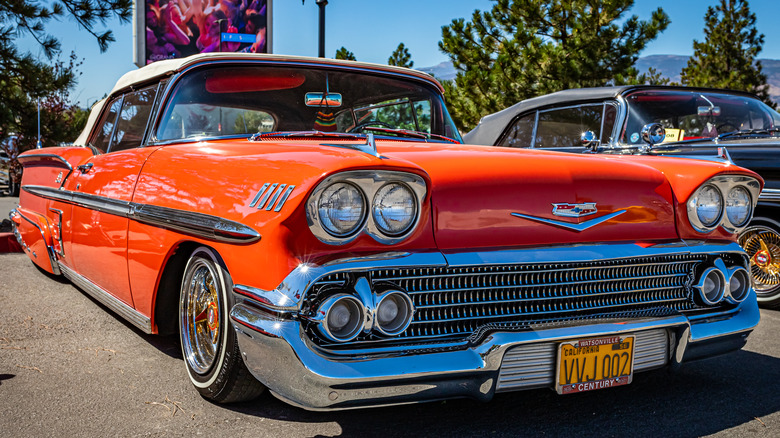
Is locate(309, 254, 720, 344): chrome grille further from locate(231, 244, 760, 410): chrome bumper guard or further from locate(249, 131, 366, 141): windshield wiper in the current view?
locate(249, 131, 366, 141): windshield wiper

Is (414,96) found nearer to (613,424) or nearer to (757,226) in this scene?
(613,424)

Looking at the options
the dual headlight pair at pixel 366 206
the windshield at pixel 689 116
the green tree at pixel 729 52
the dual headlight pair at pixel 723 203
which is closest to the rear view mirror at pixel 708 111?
the windshield at pixel 689 116

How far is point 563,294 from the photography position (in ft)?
8.07

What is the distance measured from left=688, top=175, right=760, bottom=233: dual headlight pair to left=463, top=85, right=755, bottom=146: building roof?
2.69 metres

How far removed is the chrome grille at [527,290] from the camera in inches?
86.5

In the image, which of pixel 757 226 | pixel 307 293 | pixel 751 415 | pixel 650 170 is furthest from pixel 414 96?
pixel 757 226

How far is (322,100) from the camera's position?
10.9 ft

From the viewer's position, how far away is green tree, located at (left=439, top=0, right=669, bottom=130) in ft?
48.5

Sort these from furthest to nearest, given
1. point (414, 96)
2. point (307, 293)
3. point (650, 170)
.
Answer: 1. point (414, 96)
2. point (650, 170)
3. point (307, 293)

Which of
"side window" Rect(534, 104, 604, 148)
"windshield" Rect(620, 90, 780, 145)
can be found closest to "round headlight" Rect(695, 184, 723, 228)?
"windshield" Rect(620, 90, 780, 145)

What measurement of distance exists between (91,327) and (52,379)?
89 cm

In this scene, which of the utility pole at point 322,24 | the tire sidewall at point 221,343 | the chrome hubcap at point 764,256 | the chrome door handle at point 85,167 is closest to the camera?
the tire sidewall at point 221,343

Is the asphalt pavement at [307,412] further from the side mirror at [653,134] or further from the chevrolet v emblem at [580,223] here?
the side mirror at [653,134]

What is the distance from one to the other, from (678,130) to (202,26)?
35.2ft
